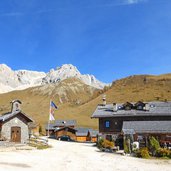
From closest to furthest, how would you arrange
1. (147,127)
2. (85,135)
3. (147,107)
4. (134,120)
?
(147,127) → (134,120) → (147,107) → (85,135)

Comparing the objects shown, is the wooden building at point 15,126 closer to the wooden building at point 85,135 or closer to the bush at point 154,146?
the bush at point 154,146

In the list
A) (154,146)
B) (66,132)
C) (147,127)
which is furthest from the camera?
(66,132)

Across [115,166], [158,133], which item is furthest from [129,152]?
[115,166]

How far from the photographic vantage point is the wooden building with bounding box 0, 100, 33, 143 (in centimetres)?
4797

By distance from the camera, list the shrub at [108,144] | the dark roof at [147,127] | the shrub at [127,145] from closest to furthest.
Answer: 1. the shrub at [127,145]
2. the dark roof at [147,127]
3. the shrub at [108,144]

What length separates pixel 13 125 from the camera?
49281 millimetres

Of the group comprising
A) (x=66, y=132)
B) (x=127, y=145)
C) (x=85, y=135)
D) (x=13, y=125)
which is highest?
(x=13, y=125)

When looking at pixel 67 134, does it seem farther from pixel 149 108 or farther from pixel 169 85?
pixel 169 85

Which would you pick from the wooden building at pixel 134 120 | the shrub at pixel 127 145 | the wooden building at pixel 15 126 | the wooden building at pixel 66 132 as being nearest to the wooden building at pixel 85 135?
the wooden building at pixel 66 132

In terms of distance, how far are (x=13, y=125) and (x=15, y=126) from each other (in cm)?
38

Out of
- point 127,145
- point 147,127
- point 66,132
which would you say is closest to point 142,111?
point 147,127

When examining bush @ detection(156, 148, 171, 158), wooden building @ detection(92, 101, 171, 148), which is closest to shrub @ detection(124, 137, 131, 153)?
wooden building @ detection(92, 101, 171, 148)

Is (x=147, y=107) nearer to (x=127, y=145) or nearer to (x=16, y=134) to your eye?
(x=127, y=145)

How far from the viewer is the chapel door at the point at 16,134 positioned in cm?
4900
